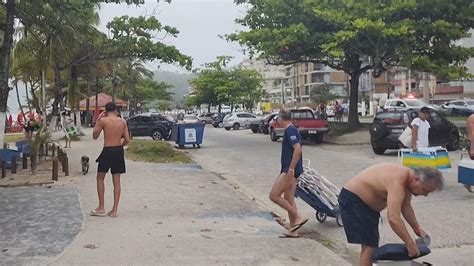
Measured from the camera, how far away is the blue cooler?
9820mm

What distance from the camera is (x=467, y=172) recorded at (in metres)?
9.88

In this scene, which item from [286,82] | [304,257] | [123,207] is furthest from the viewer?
[286,82]

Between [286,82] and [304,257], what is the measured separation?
127 m

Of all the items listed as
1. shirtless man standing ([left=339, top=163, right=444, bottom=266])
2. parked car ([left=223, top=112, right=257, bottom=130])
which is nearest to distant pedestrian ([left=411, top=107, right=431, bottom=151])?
shirtless man standing ([left=339, top=163, right=444, bottom=266])

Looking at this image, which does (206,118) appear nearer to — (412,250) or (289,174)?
(289,174)

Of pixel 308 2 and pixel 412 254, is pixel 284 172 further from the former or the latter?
pixel 308 2

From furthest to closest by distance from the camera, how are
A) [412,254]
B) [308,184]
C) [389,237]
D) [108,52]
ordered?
[108,52] → [308,184] → [389,237] → [412,254]

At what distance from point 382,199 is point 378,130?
49.5 ft

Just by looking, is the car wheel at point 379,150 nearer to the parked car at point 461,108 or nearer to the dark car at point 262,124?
the dark car at point 262,124

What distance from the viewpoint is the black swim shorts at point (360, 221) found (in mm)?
4848

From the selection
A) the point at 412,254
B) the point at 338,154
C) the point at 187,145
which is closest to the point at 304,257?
the point at 412,254

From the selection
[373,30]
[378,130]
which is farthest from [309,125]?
[378,130]

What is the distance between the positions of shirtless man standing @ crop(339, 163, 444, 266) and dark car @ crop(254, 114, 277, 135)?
2977cm

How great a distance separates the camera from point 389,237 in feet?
24.7
